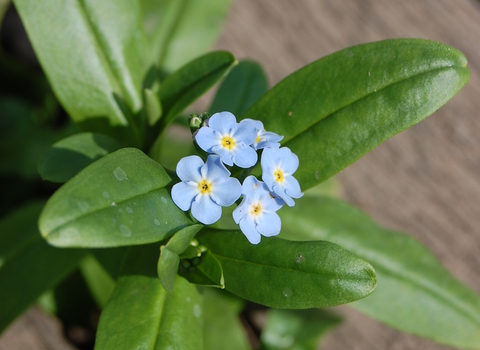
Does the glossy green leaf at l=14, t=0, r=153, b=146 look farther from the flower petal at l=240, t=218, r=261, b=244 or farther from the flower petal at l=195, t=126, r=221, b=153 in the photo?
the flower petal at l=240, t=218, r=261, b=244

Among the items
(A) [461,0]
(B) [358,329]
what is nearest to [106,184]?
(B) [358,329]

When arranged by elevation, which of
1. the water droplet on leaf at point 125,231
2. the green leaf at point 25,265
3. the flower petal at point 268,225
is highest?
the flower petal at point 268,225

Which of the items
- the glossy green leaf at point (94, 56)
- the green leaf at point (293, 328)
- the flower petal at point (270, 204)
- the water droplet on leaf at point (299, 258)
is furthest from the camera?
the green leaf at point (293, 328)

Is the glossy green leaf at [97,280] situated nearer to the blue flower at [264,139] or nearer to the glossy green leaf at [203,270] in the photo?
the glossy green leaf at [203,270]

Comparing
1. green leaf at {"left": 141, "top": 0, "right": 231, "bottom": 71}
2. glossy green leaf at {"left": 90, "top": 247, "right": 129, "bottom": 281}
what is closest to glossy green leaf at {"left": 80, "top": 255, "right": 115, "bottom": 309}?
glossy green leaf at {"left": 90, "top": 247, "right": 129, "bottom": 281}

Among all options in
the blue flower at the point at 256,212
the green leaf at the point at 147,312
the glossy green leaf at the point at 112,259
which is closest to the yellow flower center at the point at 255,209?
the blue flower at the point at 256,212

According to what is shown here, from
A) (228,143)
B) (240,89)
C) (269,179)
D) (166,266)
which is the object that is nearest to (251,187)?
(269,179)

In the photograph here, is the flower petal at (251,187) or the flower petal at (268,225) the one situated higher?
the flower petal at (251,187)
